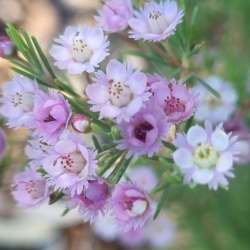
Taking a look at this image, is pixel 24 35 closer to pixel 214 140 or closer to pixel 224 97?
pixel 214 140

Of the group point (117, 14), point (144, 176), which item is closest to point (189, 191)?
point (144, 176)

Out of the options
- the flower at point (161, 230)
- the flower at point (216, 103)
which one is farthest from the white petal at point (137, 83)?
the flower at point (161, 230)

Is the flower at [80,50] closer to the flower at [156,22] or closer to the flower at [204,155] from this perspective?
the flower at [156,22]

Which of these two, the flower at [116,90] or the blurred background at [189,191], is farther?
the blurred background at [189,191]

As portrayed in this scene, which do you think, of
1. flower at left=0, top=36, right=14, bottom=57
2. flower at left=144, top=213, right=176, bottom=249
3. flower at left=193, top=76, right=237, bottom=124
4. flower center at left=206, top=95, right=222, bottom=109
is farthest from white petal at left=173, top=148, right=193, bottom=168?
flower at left=144, top=213, right=176, bottom=249

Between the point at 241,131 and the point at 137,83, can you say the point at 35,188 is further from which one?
the point at 241,131
